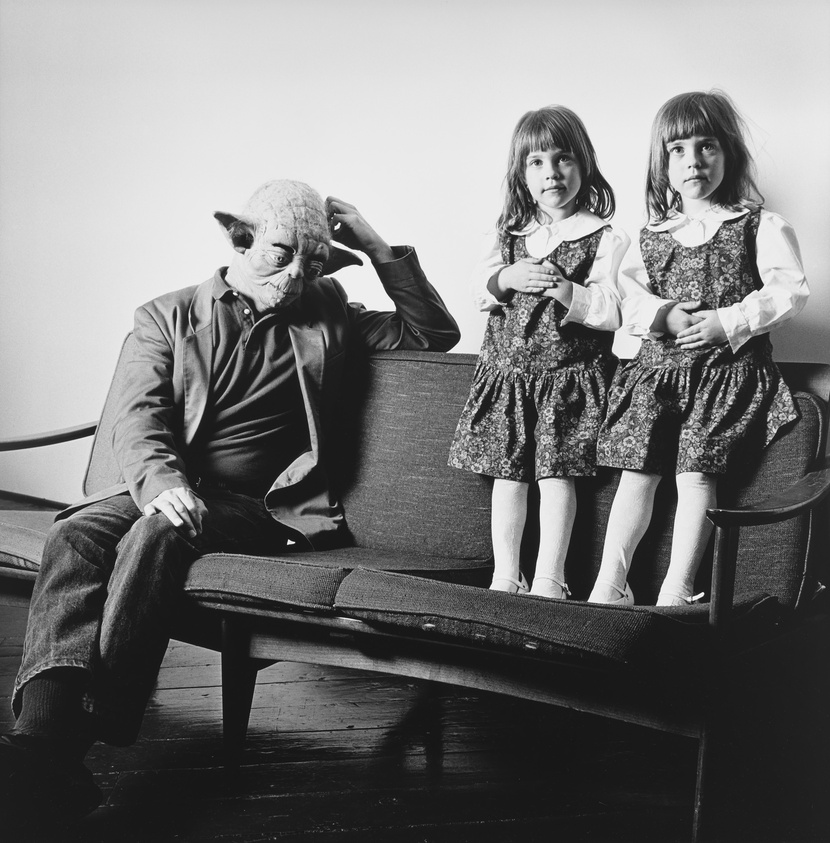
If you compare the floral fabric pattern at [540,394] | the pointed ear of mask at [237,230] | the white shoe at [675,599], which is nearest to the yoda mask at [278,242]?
the pointed ear of mask at [237,230]

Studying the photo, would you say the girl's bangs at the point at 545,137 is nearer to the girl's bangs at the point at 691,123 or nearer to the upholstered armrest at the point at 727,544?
the girl's bangs at the point at 691,123

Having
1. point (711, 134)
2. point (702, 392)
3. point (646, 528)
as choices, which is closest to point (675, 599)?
point (646, 528)

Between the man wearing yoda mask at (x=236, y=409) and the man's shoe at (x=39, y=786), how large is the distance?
251 mm

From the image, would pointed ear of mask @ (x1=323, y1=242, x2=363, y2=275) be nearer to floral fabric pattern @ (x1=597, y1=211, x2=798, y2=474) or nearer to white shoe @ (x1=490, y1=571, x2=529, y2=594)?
floral fabric pattern @ (x1=597, y1=211, x2=798, y2=474)

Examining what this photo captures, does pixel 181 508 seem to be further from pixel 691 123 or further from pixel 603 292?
pixel 691 123

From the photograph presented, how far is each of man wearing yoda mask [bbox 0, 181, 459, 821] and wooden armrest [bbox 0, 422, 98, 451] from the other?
16.4 inches

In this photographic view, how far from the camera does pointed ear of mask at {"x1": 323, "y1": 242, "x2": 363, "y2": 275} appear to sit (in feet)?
8.39

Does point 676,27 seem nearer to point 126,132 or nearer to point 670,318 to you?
point 670,318

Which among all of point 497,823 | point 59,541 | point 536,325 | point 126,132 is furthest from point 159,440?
point 126,132

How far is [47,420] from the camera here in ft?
10.9

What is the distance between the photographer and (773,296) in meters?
2.07

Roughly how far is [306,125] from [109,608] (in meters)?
1.82

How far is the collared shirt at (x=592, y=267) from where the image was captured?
7.42 ft

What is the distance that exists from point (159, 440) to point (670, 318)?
1.30m
